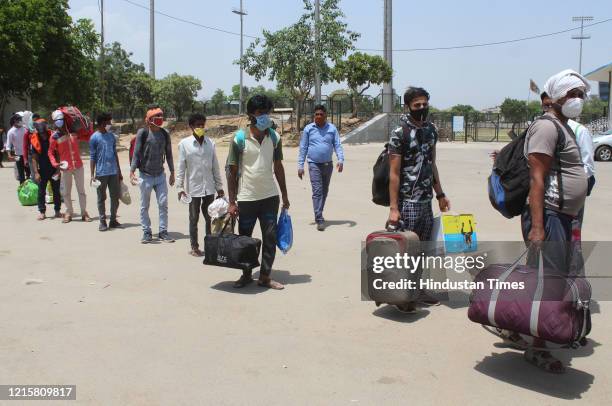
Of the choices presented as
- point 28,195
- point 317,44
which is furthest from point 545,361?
point 317,44

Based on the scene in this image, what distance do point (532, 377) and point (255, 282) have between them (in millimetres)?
3150

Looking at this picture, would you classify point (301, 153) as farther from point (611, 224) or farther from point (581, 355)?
point (581, 355)

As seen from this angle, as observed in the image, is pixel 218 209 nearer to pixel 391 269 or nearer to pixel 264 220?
pixel 264 220

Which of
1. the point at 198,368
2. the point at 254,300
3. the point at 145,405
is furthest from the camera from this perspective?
the point at 254,300

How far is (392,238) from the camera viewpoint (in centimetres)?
508

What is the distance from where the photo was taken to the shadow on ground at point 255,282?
6.33 meters

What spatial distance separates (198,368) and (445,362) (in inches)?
65.9

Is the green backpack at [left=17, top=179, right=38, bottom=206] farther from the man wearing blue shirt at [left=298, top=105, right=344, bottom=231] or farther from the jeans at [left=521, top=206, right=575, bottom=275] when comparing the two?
the jeans at [left=521, top=206, right=575, bottom=275]

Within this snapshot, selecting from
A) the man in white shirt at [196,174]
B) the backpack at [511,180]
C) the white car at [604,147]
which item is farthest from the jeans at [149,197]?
the white car at [604,147]

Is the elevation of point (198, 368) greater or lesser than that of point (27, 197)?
lesser

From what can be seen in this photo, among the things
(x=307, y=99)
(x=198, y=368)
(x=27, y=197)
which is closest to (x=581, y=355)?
(x=198, y=368)

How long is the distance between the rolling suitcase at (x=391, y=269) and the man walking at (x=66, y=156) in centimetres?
653

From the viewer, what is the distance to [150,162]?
27.8ft
